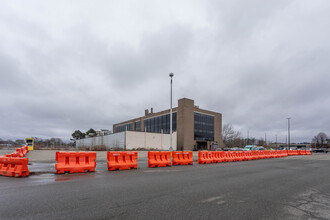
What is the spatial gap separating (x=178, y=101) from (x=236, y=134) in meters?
45.4

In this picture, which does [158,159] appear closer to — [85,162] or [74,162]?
[85,162]

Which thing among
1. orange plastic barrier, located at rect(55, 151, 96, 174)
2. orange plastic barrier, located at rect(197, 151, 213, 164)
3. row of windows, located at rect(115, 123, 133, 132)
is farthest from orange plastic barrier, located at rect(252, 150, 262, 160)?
row of windows, located at rect(115, 123, 133, 132)

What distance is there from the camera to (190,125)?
6869cm

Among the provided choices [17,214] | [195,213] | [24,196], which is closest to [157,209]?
[195,213]

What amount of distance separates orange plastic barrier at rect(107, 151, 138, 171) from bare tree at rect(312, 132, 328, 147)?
15272 centimetres

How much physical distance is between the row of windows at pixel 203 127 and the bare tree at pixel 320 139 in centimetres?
9458

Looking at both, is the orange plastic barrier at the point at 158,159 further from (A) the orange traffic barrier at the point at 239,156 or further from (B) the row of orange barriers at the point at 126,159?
(A) the orange traffic barrier at the point at 239,156

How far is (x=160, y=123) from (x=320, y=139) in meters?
122

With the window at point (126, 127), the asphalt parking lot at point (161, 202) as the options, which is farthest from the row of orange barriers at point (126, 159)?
the window at point (126, 127)

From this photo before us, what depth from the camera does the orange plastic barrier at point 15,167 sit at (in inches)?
343

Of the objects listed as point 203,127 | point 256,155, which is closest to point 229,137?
point 203,127

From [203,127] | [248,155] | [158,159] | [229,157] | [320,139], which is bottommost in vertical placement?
[320,139]

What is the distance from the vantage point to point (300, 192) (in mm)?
6383

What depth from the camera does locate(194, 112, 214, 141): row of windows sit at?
71688 mm
